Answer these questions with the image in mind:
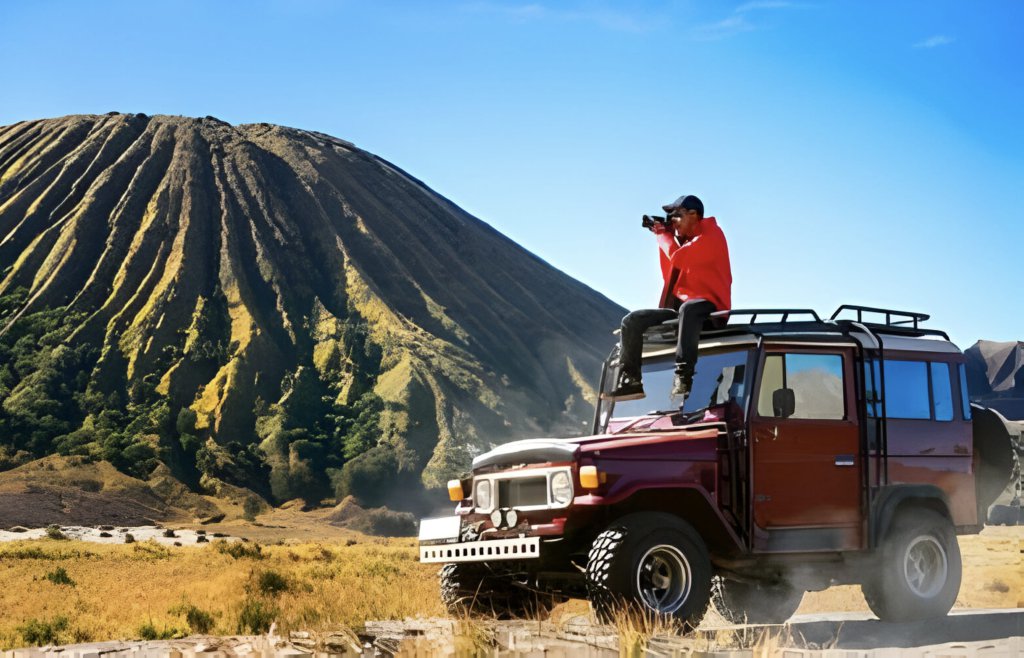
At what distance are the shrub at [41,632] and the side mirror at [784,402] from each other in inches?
409

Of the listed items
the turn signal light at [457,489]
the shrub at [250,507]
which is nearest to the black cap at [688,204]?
the turn signal light at [457,489]

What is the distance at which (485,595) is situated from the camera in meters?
10.9

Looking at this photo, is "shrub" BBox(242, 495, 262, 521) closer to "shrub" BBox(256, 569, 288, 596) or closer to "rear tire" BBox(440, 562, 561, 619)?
"shrub" BBox(256, 569, 288, 596)

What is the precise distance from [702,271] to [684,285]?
210mm

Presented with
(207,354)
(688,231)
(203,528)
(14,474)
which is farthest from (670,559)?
(207,354)

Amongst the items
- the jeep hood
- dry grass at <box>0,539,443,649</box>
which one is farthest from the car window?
dry grass at <box>0,539,443,649</box>

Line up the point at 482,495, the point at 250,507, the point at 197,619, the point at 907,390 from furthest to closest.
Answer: the point at 250,507
the point at 197,619
the point at 907,390
the point at 482,495

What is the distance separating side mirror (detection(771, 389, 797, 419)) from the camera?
10.2 metres

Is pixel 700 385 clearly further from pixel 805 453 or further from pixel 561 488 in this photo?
pixel 561 488

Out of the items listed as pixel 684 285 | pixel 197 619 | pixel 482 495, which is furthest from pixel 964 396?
pixel 197 619

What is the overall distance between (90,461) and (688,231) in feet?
234

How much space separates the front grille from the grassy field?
1293mm

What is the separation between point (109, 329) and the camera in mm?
92375

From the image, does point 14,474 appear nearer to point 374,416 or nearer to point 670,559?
point 374,416
